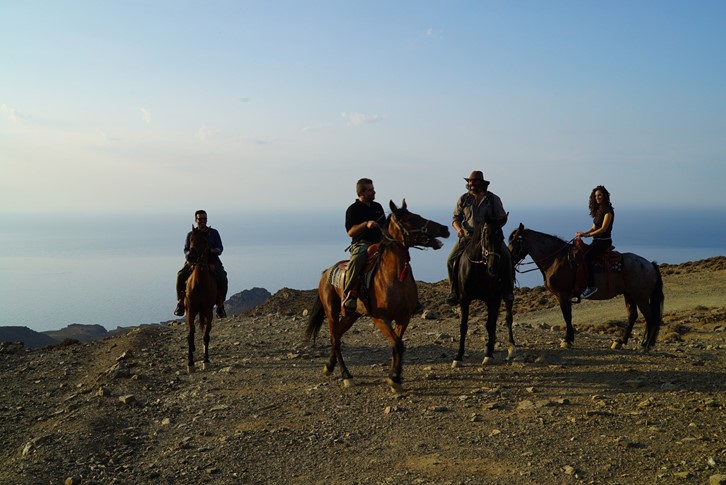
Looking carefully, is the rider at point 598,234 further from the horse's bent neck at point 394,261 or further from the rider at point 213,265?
the rider at point 213,265

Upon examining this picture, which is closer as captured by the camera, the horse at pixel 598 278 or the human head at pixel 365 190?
the human head at pixel 365 190

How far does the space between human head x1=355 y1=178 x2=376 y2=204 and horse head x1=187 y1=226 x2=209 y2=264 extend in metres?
4.42

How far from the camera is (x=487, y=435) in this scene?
7.03 m

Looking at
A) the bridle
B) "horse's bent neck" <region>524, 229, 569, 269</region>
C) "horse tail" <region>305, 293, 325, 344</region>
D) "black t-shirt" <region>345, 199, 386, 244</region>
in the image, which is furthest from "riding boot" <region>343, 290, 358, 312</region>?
"horse's bent neck" <region>524, 229, 569, 269</region>

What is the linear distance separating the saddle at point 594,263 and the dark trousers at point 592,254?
0.06 metres

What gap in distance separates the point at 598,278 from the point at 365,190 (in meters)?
5.97

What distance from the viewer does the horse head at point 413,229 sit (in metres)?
8.35

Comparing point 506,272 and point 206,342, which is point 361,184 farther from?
point 206,342

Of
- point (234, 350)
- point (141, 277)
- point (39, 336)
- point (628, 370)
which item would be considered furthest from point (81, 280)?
point (628, 370)

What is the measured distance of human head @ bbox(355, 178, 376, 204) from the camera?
935cm

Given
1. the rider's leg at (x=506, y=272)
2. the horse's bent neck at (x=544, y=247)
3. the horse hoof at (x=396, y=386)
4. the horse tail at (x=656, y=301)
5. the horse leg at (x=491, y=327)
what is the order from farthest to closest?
the horse's bent neck at (x=544, y=247)
the horse tail at (x=656, y=301)
the horse leg at (x=491, y=327)
the rider's leg at (x=506, y=272)
the horse hoof at (x=396, y=386)

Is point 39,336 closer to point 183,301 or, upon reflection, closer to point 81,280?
point 183,301

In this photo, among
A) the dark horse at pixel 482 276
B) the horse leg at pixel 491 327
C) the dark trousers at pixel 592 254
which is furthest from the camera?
the dark trousers at pixel 592 254

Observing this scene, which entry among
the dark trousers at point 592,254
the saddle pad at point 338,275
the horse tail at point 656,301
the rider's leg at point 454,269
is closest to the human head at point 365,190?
the saddle pad at point 338,275
